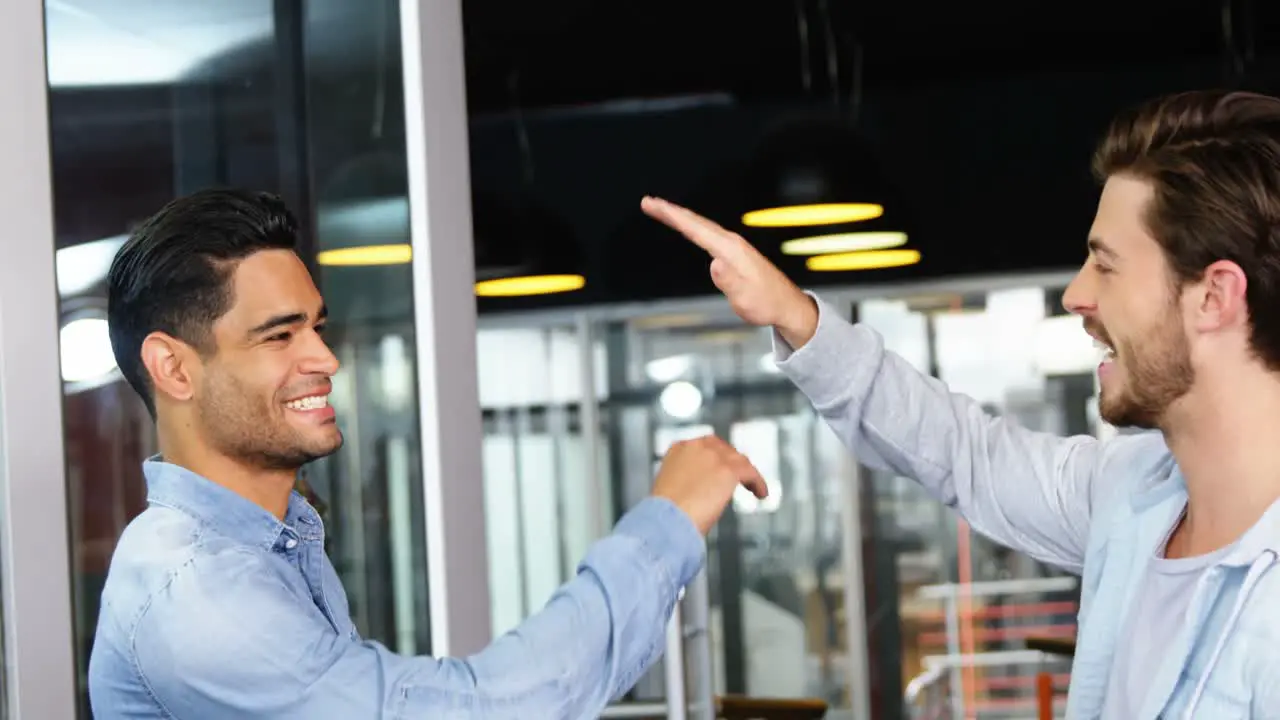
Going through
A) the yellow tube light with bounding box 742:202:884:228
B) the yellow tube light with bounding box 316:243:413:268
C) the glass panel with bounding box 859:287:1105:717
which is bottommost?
the glass panel with bounding box 859:287:1105:717

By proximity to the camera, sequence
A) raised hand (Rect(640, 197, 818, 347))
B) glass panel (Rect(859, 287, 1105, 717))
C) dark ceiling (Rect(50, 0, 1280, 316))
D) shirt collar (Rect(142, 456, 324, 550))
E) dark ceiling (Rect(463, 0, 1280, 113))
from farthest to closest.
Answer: glass panel (Rect(859, 287, 1105, 717))
dark ceiling (Rect(50, 0, 1280, 316))
dark ceiling (Rect(463, 0, 1280, 113))
raised hand (Rect(640, 197, 818, 347))
shirt collar (Rect(142, 456, 324, 550))

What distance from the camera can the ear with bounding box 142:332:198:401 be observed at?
5.24 ft

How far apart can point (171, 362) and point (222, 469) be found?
12 centimetres

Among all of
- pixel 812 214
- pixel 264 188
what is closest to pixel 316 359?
pixel 264 188

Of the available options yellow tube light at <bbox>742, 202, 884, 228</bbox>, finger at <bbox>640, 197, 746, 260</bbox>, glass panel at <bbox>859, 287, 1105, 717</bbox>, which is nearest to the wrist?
finger at <bbox>640, 197, 746, 260</bbox>

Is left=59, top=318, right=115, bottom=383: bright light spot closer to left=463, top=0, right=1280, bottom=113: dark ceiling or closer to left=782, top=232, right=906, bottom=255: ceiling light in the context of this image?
left=782, top=232, right=906, bottom=255: ceiling light

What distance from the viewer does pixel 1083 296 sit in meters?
1.88

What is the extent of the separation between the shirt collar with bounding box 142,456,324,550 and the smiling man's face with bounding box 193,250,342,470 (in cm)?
5

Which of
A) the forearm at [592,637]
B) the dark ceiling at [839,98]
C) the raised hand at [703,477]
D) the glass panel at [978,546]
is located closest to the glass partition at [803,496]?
the glass panel at [978,546]

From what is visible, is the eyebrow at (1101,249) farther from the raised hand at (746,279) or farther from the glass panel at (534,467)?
the glass panel at (534,467)

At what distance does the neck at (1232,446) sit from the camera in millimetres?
1769

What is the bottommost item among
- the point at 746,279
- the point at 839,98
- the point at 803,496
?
the point at 803,496

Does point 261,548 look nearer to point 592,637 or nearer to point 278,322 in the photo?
point 278,322

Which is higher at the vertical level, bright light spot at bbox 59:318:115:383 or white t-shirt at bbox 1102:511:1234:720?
bright light spot at bbox 59:318:115:383
